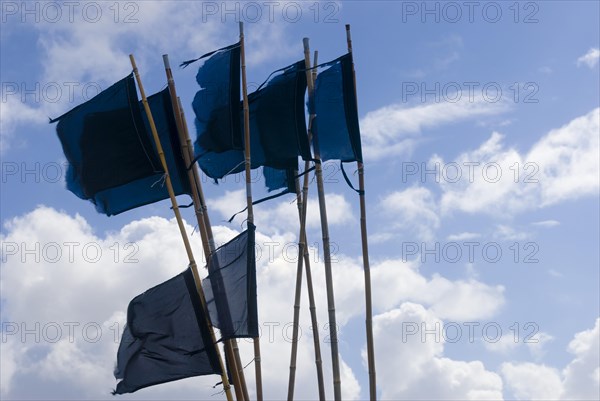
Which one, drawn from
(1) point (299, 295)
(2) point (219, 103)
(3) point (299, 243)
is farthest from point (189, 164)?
(1) point (299, 295)

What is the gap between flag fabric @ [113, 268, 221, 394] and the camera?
821 inches

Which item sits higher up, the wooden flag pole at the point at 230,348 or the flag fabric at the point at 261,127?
the flag fabric at the point at 261,127

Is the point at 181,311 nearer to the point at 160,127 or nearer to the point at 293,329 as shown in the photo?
the point at 293,329

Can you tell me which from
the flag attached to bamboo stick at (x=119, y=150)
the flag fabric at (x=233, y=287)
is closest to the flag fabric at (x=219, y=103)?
the flag attached to bamboo stick at (x=119, y=150)

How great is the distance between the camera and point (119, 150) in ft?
72.0

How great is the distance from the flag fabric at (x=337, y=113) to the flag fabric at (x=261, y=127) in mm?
324

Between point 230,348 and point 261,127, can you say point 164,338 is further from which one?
point 261,127

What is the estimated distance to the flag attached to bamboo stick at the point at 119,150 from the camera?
21.9 meters

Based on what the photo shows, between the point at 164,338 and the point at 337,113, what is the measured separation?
5.30 meters

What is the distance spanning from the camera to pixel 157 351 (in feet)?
69.2

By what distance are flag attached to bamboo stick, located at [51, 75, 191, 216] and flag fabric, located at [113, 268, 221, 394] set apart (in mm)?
2068

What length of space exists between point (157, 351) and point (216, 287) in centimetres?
175

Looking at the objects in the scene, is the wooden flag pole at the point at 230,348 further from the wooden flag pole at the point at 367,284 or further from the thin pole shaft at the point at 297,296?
the wooden flag pole at the point at 367,284

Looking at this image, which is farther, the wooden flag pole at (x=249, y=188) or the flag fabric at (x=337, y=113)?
the flag fabric at (x=337, y=113)
